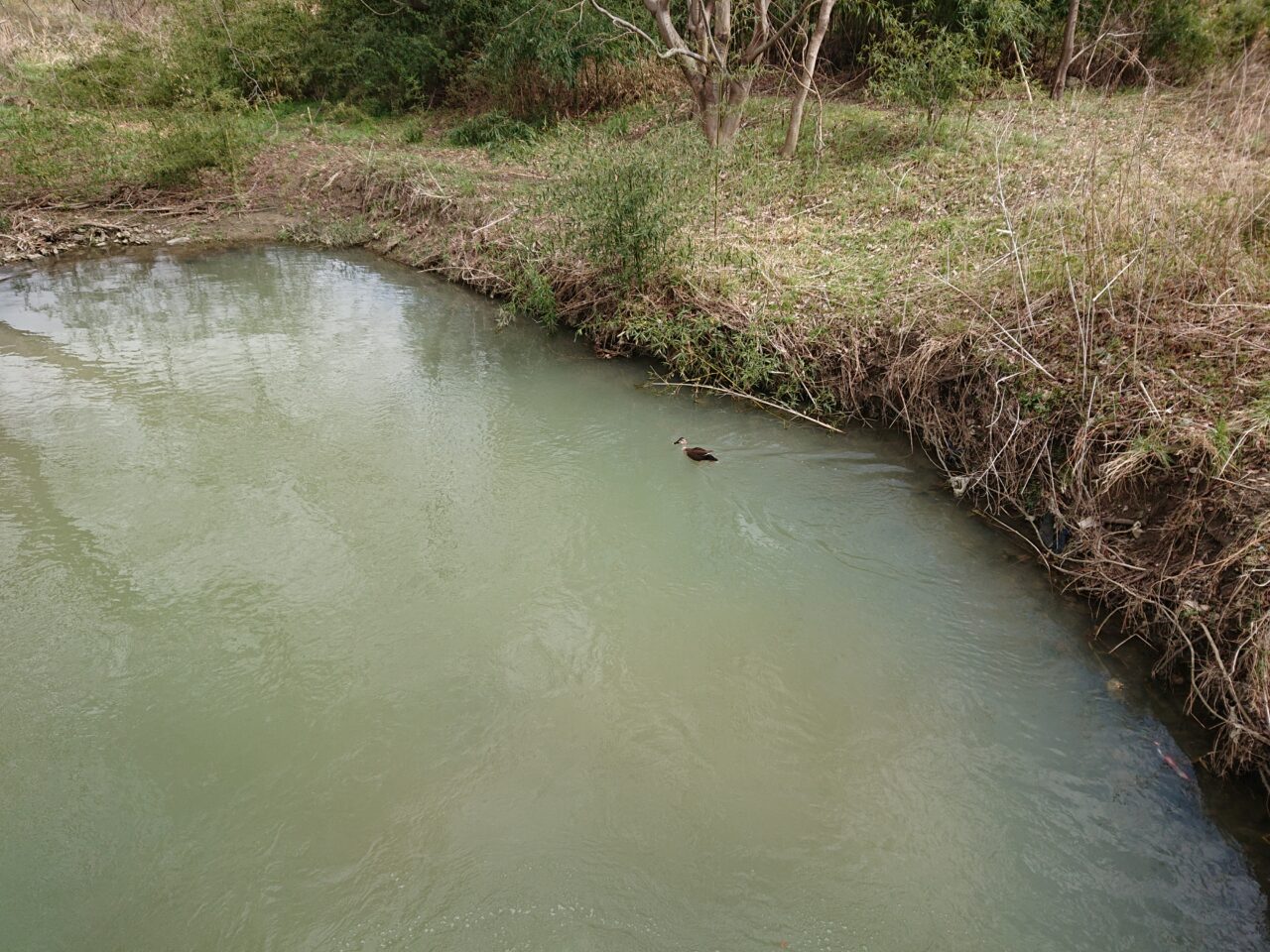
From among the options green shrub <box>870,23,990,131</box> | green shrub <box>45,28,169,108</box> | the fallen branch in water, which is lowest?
the fallen branch in water

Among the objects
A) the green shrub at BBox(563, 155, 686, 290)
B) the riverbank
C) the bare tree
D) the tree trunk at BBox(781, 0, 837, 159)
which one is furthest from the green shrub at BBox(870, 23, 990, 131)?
the green shrub at BBox(563, 155, 686, 290)

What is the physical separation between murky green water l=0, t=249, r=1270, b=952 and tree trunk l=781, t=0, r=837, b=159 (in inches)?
166

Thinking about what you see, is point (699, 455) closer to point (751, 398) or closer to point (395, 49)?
point (751, 398)

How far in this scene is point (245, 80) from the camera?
516 inches

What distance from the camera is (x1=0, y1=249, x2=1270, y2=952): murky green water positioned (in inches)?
99.3

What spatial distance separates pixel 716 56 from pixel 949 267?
428cm

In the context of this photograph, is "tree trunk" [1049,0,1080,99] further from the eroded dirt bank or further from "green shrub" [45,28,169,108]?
"green shrub" [45,28,169,108]

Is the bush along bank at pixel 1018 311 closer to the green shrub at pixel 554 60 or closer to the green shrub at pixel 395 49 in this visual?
the green shrub at pixel 554 60

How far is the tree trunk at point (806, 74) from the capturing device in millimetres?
7395

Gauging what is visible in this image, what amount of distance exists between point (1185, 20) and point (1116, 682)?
30.7 feet

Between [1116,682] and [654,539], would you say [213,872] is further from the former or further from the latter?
[1116,682]

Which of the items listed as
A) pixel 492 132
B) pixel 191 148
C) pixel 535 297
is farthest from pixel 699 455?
pixel 191 148

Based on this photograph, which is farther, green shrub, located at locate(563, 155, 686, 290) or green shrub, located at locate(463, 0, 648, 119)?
green shrub, located at locate(463, 0, 648, 119)

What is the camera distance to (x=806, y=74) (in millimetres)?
7688
